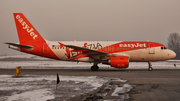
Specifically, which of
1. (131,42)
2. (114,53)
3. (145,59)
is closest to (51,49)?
(114,53)

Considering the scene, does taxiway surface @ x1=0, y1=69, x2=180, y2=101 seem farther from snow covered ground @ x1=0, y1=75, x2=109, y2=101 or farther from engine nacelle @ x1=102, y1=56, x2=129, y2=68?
engine nacelle @ x1=102, y1=56, x2=129, y2=68

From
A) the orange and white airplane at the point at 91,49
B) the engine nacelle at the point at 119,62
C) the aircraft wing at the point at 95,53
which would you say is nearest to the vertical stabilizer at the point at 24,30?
the orange and white airplane at the point at 91,49

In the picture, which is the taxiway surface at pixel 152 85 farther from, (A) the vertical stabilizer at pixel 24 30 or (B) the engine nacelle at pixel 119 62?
(A) the vertical stabilizer at pixel 24 30

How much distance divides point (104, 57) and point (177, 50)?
89.5 m

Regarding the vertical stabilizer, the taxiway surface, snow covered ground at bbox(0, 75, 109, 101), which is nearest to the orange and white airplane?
the vertical stabilizer

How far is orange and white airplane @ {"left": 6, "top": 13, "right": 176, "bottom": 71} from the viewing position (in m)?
25.1

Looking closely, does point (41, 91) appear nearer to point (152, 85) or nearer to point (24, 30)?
point (152, 85)

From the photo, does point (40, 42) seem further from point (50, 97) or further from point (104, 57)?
point (50, 97)

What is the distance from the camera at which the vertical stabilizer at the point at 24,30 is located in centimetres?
2630

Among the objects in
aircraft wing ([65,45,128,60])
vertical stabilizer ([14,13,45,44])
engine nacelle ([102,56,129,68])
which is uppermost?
vertical stabilizer ([14,13,45,44])

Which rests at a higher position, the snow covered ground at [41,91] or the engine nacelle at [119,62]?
the engine nacelle at [119,62]

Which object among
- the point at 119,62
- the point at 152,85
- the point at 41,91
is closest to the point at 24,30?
the point at 119,62

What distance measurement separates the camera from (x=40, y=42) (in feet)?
86.4

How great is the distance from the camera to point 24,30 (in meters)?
26.3
